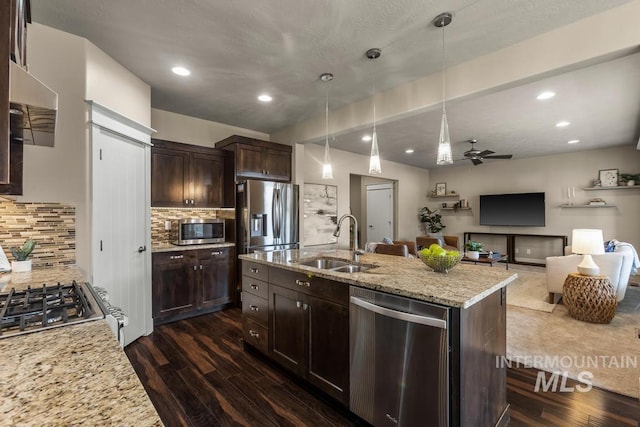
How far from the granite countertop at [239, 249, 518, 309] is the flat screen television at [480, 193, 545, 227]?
6458mm

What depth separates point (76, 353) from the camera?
2.93 ft

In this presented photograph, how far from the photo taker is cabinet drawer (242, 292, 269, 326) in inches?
102

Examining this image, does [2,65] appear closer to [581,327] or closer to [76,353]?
[76,353]

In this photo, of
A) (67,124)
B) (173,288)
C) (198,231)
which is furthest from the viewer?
(198,231)

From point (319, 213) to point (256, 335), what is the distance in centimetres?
329

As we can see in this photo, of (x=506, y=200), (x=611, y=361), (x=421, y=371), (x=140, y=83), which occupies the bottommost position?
(x=611, y=361)

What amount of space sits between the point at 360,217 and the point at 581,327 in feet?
20.1

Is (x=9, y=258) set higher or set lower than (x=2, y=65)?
lower

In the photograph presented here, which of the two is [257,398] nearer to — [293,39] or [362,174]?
[293,39]

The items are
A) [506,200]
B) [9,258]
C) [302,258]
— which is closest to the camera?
[9,258]

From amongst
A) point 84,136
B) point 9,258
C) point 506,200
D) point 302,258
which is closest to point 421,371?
point 302,258

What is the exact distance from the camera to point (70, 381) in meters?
0.74

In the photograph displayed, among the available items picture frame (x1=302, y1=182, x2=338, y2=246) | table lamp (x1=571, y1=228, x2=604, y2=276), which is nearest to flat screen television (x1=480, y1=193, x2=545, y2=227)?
table lamp (x1=571, y1=228, x2=604, y2=276)

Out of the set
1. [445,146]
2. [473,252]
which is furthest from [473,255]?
[445,146]
